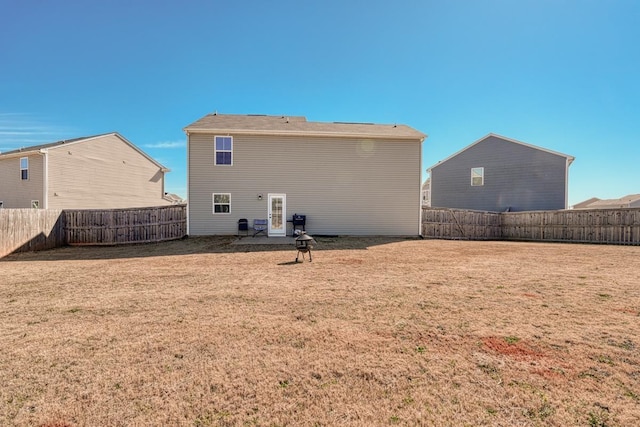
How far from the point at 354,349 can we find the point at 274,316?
4.46 ft

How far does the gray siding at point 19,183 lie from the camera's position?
1574cm

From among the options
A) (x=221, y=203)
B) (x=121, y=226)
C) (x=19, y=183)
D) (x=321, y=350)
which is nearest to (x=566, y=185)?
(x=221, y=203)

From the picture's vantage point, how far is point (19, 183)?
16766 millimetres

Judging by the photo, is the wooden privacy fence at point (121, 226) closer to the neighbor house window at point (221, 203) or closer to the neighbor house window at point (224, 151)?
the neighbor house window at point (221, 203)

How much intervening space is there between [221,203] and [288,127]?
5.05 meters

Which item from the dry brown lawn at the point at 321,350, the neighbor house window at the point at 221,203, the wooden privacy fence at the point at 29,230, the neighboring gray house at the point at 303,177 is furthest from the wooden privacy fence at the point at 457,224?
the wooden privacy fence at the point at 29,230

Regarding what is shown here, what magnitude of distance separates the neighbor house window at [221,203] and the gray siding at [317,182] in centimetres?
19

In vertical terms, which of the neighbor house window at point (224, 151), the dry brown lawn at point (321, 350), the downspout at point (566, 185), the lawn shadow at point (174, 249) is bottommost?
the dry brown lawn at point (321, 350)

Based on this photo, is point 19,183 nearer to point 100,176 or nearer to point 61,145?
point 61,145

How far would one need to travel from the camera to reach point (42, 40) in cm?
1077

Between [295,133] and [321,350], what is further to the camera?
[295,133]

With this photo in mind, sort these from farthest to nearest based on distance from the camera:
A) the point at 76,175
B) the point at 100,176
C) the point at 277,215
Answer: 1. the point at 100,176
2. the point at 76,175
3. the point at 277,215

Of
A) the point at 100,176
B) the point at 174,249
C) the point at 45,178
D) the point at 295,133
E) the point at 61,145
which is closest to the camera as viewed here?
the point at 174,249

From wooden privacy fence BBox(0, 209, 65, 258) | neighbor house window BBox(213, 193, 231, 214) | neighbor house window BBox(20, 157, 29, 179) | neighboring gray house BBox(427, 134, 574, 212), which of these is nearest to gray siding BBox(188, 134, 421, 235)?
neighbor house window BBox(213, 193, 231, 214)
